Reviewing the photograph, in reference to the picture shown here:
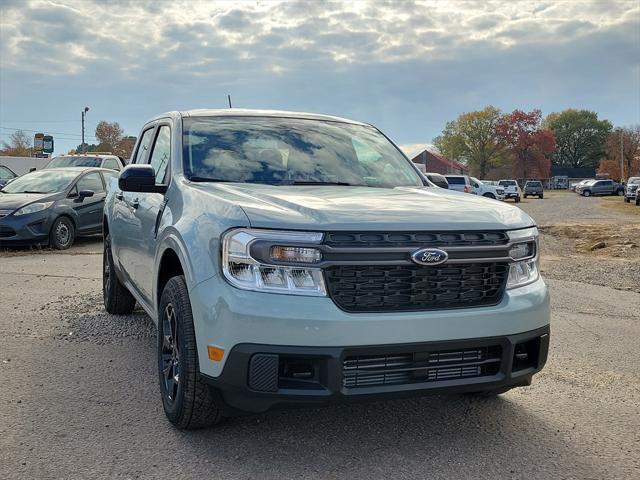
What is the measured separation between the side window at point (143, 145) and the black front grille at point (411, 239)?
282 centimetres

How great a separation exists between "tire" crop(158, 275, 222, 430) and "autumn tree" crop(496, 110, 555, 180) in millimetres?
87927

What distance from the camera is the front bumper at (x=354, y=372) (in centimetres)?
272

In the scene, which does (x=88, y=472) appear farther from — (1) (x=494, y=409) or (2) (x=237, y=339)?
(1) (x=494, y=409)

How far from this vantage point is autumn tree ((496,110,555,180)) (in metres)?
85.5

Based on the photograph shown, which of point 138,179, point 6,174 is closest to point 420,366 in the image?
point 138,179

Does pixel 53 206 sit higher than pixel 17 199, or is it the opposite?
pixel 17 199

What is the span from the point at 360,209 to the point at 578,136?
128 meters

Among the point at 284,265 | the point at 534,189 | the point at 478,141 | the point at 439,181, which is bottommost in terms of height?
the point at 534,189

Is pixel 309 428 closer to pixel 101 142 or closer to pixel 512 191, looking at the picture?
pixel 512 191

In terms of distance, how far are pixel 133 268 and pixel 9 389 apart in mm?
1170

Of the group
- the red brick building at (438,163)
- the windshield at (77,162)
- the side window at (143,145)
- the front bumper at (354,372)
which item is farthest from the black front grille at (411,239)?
the red brick building at (438,163)

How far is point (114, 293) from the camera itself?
595 cm

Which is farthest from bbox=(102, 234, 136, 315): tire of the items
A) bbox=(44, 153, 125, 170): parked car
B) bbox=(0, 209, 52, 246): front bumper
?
bbox=(44, 153, 125, 170): parked car

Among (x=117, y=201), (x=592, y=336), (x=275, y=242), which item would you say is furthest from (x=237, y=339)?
(x=592, y=336)
